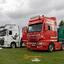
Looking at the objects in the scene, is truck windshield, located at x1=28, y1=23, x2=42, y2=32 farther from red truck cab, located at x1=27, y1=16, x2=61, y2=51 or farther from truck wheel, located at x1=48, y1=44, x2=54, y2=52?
truck wheel, located at x1=48, y1=44, x2=54, y2=52

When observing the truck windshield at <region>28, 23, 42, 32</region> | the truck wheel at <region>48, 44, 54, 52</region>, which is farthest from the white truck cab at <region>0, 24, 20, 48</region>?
the truck wheel at <region>48, 44, 54, 52</region>

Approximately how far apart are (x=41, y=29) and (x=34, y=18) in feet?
6.29

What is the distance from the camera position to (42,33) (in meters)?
25.1

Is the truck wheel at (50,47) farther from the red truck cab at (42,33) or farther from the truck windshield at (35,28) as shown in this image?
the truck windshield at (35,28)

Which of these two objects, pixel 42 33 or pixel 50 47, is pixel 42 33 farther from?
pixel 50 47

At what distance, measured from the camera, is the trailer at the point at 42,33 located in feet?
82.9

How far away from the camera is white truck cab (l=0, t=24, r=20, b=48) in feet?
106

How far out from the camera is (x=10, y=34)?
32.5 meters

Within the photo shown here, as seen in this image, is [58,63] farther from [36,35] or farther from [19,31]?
[19,31]

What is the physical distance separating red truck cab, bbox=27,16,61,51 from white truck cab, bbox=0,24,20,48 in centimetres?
617

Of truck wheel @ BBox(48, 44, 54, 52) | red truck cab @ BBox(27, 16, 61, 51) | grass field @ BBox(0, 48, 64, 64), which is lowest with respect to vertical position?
grass field @ BBox(0, 48, 64, 64)

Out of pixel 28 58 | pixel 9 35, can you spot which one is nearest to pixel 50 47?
pixel 28 58

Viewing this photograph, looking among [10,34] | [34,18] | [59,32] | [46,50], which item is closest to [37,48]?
[46,50]

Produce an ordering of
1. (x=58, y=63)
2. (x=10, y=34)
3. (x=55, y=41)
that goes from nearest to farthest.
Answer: (x=58, y=63), (x=55, y=41), (x=10, y=34)
